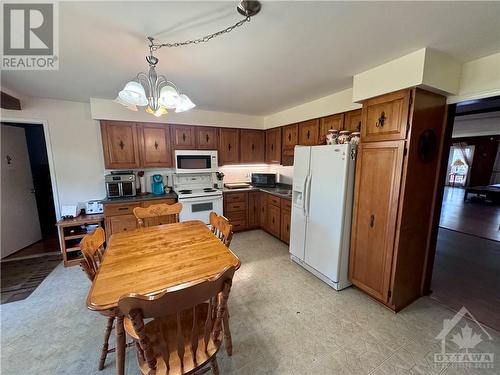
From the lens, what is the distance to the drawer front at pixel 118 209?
3.06m

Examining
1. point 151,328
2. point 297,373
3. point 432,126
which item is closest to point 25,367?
point 151,328

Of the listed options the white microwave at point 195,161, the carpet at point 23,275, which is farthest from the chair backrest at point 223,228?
the carpet at point 23,275

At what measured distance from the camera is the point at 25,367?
1.50 m

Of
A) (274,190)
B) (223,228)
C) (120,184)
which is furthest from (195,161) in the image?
(223,228)

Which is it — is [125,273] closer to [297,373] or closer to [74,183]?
[297,373]

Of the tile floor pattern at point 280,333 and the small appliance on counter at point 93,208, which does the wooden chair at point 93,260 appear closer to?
the tile floor pattern at point 280,333

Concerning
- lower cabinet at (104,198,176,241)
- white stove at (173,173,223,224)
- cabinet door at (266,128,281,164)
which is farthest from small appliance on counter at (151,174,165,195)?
cabinet door at (266,128,281,164)

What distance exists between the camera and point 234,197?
3.98m

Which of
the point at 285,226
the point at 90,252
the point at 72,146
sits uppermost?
the point at 72,146

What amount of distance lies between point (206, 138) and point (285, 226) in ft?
7.31

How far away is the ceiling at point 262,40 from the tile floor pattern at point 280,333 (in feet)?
7.97

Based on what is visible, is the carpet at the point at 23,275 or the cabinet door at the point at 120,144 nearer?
the carpet at the point at 23,275

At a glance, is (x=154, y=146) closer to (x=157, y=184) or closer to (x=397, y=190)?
(x=157, y=184)

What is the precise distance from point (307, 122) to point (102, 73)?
2799mm
